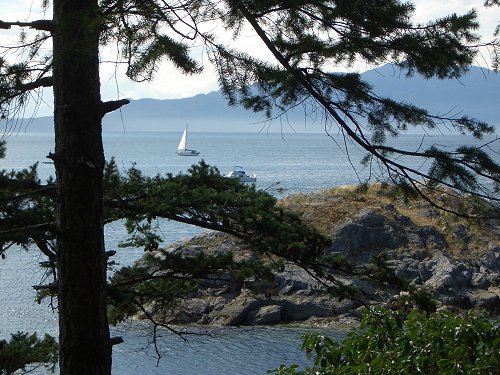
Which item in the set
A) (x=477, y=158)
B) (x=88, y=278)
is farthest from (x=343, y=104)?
(x=88, y=278)

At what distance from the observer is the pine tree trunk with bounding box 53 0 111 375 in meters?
6.24

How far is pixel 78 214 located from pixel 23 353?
3459mm

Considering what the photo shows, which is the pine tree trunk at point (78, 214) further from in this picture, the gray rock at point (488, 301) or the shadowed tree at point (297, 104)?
the gray rock at point (488, 301)

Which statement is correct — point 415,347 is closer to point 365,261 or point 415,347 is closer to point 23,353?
point 23,353

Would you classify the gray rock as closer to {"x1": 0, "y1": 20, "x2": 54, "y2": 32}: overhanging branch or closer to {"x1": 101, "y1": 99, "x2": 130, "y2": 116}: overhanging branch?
{"x1": 101, "y1": 99, "x2": 130, "y2": 116}: overhanging branch

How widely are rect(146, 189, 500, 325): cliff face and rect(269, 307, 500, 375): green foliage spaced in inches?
734

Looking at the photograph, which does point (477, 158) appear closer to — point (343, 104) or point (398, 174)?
point (398, 174)

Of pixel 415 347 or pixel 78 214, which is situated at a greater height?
pixel 78 214

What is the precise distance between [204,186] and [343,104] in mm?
2340

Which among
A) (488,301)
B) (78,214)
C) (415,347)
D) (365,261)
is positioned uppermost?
(78,214)

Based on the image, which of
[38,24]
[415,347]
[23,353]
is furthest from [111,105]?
[23,353]

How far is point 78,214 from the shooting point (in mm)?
6254

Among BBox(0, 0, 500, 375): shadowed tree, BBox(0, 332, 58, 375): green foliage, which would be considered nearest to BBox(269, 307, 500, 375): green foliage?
BBox(0, 0, 500, 375): shadowed tree

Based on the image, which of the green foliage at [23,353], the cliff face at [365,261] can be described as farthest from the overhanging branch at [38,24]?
the cliff face at [365,261]
